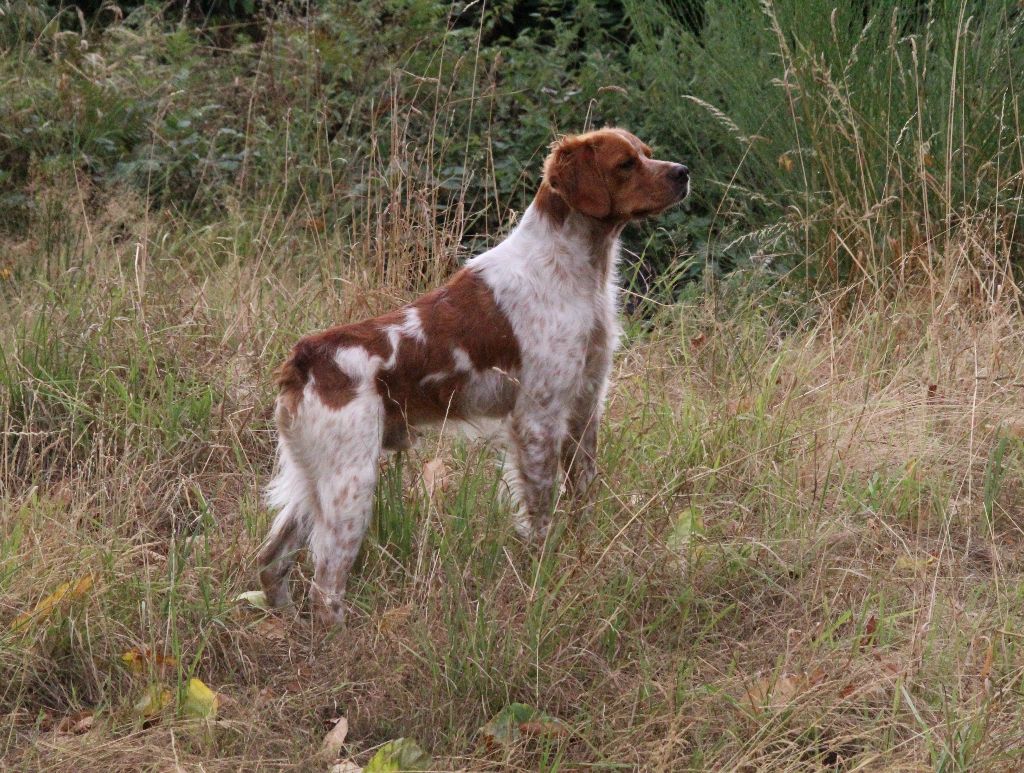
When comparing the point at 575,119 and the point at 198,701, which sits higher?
→ the point at 575,119

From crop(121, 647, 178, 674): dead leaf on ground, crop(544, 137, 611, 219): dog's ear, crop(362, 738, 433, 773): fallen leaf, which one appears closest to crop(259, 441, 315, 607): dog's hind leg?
crop(121, 647, 178, 674): dead leaf on ground

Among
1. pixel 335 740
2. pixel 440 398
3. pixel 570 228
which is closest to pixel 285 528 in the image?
pixel 440 398

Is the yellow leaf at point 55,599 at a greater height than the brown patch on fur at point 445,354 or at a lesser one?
lesser

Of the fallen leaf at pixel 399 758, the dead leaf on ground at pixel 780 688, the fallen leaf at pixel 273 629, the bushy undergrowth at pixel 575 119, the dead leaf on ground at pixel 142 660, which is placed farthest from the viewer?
the bushy undergrowth at pixel 575 119

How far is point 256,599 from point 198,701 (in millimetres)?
→ 600

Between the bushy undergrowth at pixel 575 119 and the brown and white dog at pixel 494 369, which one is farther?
the bushy undergrowth at pixel 575 119

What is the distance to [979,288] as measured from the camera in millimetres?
5340

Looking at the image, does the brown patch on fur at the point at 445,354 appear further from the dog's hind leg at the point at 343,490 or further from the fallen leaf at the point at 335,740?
the fallen leaf at the point at 335,740

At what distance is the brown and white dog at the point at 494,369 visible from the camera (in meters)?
3.57

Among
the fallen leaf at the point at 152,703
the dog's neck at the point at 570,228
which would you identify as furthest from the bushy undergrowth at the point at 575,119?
the fallen leaf at the point at 152,703

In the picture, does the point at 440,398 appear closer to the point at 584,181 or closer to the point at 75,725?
the point at 584,181

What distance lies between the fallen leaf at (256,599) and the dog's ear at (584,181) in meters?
1.41

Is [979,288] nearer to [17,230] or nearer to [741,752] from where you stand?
[741,752]

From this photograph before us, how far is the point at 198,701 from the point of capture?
3.00 meters
